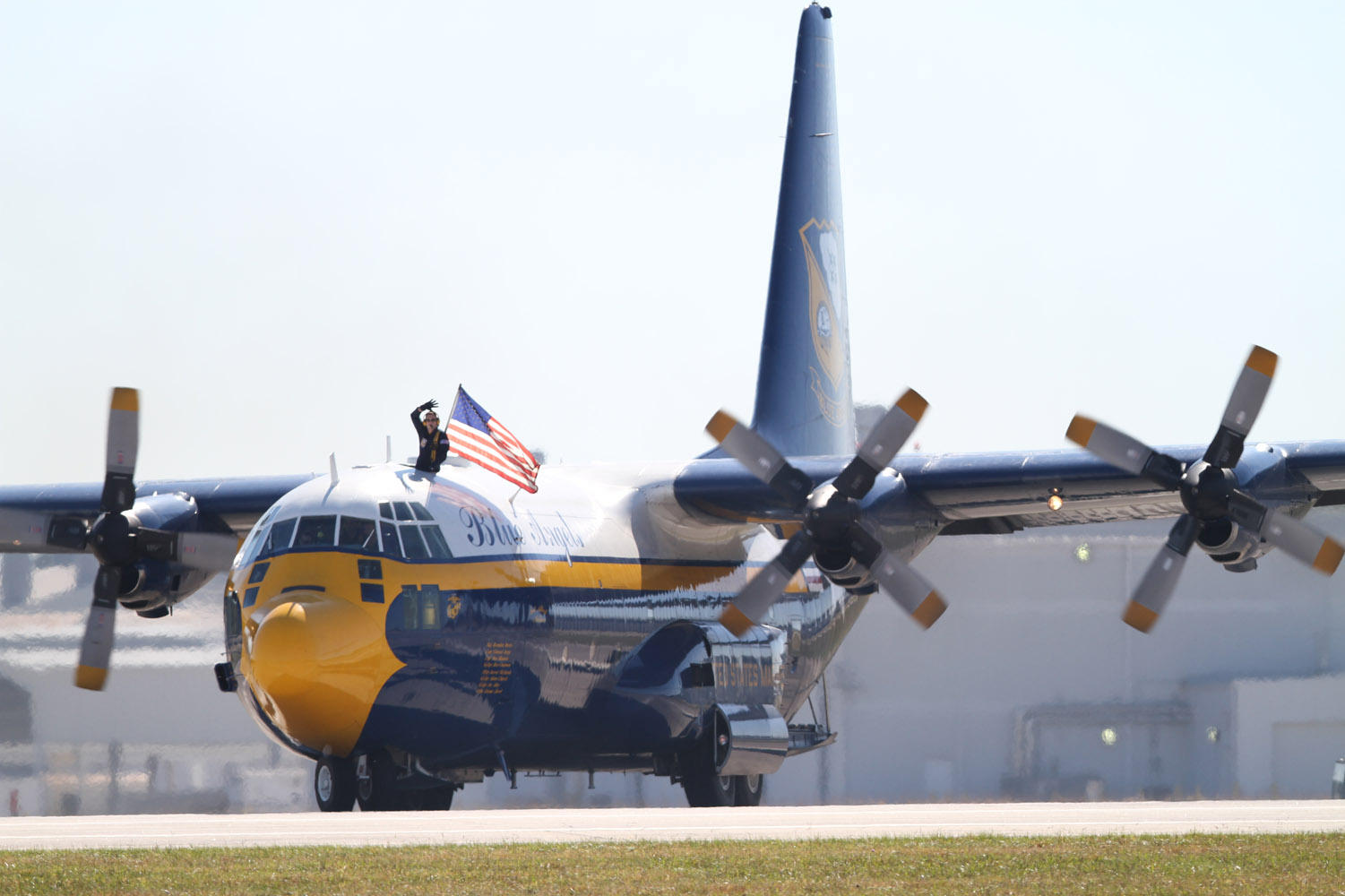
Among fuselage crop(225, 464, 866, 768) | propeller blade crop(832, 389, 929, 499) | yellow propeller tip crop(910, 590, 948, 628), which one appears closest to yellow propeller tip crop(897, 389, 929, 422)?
propeller blade crop(832, 389, 929, 499)

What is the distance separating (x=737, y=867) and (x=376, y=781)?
7.08 meters

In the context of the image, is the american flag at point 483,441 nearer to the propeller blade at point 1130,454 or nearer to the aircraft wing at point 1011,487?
the aircraft wing at point 1011,487

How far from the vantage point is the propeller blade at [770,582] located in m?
19.5

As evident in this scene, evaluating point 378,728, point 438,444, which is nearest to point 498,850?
point 378,728

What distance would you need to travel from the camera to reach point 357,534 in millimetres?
18141

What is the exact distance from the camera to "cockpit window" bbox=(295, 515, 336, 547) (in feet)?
59.3

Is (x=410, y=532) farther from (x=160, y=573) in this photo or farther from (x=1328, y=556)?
(x=1328, y=556)

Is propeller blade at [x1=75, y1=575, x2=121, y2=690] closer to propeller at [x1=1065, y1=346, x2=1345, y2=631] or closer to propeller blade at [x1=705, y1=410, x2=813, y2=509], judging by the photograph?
propeller blade at [x1=705, y1=410, x2=813, y2=509]

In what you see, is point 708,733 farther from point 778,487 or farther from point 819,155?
point 819,155

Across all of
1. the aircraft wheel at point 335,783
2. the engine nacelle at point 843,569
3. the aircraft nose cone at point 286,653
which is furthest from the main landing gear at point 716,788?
the aircraft nose cone at point 286,653

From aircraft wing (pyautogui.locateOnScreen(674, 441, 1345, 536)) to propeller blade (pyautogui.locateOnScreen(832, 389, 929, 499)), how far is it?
420 millimetres

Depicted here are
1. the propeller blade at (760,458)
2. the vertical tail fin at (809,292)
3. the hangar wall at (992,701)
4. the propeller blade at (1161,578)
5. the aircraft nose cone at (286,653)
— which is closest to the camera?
the aircraft nose cone at (286,653)

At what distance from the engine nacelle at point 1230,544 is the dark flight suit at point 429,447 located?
26.2 feet

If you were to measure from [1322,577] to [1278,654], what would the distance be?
4.97 ft
